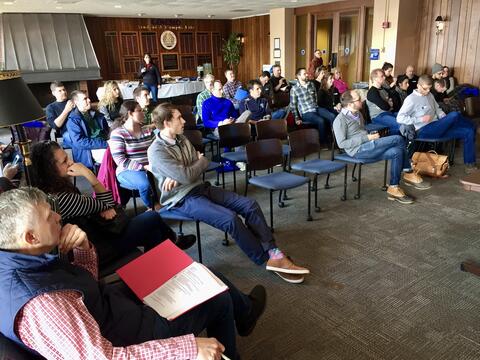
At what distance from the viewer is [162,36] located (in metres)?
13.1

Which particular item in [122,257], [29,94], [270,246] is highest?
[29,94]

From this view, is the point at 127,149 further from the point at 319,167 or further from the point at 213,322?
the point at 213,322

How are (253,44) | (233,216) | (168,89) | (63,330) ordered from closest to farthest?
(63,330) < (233,216) < (168,89) < (253,44)

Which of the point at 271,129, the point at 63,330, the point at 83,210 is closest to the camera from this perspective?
the point at 63,330

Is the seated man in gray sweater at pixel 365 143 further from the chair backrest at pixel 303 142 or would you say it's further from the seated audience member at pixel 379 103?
the seated audience member at pixel 379 103

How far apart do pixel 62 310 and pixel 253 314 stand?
3.44 ft

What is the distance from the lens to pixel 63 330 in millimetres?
1126

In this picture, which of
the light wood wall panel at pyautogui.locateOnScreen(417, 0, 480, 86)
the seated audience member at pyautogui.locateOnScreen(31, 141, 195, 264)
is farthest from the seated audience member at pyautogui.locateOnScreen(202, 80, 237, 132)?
the light wood wall panel at pyautogui.locateOnScreen(417, 0, 480, 86)

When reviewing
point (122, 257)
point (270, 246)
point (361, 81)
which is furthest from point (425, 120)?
point (361, 81)

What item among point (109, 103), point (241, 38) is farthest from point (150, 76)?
point (109, 103)

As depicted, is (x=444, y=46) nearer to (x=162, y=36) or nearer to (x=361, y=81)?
(x=361, y=81)

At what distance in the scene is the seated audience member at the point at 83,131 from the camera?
3996 mm

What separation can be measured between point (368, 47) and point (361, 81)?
800 mm

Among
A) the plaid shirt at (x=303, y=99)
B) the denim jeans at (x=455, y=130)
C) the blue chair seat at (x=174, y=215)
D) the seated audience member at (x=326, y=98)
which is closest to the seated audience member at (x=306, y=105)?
the plaid shirt at (x=303, y=99)
